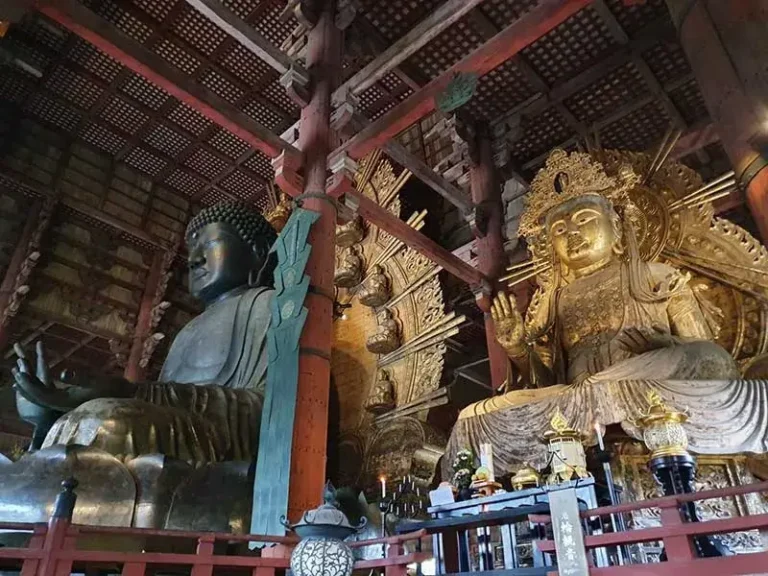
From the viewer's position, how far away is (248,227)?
5.33 meters

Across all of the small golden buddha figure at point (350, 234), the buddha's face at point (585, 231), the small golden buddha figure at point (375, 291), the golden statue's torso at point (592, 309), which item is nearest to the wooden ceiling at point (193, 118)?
the small golden buddha figure at point (350, 234)

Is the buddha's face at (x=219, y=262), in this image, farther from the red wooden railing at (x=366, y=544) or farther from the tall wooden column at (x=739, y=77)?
the tall wooden column at (x=739, y=77)

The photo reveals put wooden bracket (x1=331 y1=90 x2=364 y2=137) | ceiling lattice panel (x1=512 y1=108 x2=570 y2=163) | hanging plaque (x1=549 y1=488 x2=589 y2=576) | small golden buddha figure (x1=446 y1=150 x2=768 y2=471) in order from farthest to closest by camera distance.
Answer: ceiling lattice panel (x1=512 y1=108 x2=570 y2=163), wooden bracket (x1=331 y1=90 x2=364 y2=137), small golden buddha figure (x1=446 y1=150 x2=768 y2=471), hanging plaque (x1=549 y1=488 x2=589 y2=576)

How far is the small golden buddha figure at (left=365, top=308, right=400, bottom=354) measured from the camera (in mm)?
5143

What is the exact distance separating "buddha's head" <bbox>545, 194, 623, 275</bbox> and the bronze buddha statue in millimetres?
2191

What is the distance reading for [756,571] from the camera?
5.10 ft

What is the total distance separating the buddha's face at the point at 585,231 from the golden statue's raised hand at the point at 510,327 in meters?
0.65

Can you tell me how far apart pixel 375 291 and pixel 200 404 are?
2049mm

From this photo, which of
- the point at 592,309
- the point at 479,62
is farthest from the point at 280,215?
the point at 592,309

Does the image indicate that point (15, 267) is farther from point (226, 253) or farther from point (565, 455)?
point (565, 455)

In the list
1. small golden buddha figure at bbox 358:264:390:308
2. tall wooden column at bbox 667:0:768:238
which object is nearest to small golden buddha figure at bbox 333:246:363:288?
small golden buddha figure at bbox 358:264:390:308

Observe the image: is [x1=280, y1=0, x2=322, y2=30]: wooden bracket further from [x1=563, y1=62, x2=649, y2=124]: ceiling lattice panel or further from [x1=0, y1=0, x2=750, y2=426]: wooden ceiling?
[x1=563, y1=62, x2=649, y2=124]: ceiling lattice panel

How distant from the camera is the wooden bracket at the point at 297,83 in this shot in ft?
14.6

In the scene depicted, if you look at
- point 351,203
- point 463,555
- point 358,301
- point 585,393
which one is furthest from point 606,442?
point 358,301
